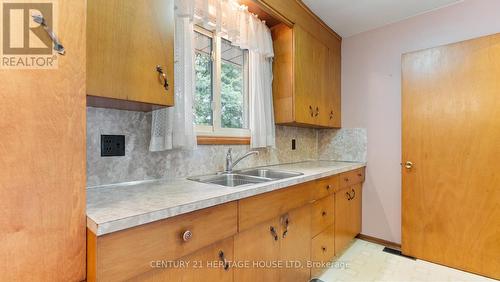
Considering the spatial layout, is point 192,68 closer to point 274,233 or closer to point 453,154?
point 274,233

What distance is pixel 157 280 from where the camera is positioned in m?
0.83

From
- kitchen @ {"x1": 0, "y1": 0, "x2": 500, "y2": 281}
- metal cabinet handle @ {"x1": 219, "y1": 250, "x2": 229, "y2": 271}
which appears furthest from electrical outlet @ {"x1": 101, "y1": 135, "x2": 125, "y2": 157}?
metal cabinet handle @ {"x1": 219, "y1": 250, "x2": 229, "y2": 271}

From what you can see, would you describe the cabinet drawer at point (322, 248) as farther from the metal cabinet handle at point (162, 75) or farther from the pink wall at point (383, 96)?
the metal cabinet handle at point (162, 75)

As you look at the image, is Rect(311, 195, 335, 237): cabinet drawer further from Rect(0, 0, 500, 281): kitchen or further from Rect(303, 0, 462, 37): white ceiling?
Rect(303, 0, 462, 37): white ceiling

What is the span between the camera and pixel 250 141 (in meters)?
2.00

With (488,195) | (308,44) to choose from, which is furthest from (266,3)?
(488,195)

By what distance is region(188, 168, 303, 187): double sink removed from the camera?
1612mm

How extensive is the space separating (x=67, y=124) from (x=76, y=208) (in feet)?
0.83

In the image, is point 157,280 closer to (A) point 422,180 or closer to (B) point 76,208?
(B) point 76,208

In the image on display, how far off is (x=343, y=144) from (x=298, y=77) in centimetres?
111

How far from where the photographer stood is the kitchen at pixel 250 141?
0.67 metres

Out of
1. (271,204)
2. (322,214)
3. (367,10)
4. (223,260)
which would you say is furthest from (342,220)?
(367,10)

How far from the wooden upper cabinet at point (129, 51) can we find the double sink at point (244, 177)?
678mm

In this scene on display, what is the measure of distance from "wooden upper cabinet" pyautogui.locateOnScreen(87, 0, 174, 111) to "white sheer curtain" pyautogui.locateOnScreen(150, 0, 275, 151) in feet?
0.93
